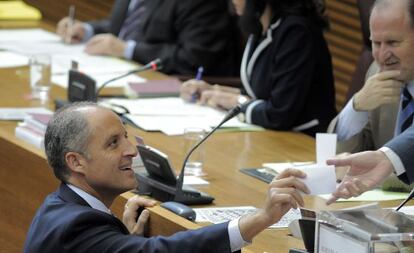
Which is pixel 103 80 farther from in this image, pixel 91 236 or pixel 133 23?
A: pixel 91 236

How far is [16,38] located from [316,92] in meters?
2.32

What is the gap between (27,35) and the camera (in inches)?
272

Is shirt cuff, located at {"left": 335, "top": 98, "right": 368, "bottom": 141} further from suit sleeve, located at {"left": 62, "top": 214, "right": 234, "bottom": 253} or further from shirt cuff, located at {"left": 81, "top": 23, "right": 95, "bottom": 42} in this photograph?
shirt cuff, located at {"left": 81, "top": 23, "right": 95, "bottom": 42}

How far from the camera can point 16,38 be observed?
6770 mm

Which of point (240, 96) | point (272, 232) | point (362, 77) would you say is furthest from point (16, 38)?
point (272, 232)

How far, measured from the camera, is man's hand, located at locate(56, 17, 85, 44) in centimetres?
671

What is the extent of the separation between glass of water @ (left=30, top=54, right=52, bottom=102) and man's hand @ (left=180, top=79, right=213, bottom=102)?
644mm

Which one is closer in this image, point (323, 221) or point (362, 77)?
point (323, 221)

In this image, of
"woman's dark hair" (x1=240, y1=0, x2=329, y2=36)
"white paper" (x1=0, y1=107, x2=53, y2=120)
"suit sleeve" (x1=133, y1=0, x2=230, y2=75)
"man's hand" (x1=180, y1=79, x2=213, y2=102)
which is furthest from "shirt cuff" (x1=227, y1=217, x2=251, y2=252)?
"suit sleeve" (x1=133, y1=0, x2=230, y2=75)

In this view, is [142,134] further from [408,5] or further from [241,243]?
[241,243]

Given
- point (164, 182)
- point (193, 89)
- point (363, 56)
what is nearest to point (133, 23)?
point (193, 89)

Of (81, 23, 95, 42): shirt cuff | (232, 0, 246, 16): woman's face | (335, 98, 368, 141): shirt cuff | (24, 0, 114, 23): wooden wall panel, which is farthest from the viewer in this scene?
(24, 0, 114, 23): wooden wall panel

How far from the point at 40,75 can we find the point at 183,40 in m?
0.96

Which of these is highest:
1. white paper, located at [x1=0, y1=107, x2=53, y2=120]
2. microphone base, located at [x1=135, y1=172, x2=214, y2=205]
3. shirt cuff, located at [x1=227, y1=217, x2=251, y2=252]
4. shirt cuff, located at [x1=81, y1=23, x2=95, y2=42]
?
shirt cuff, located at [x1=227, y1=217, x2=251, y2=252]
